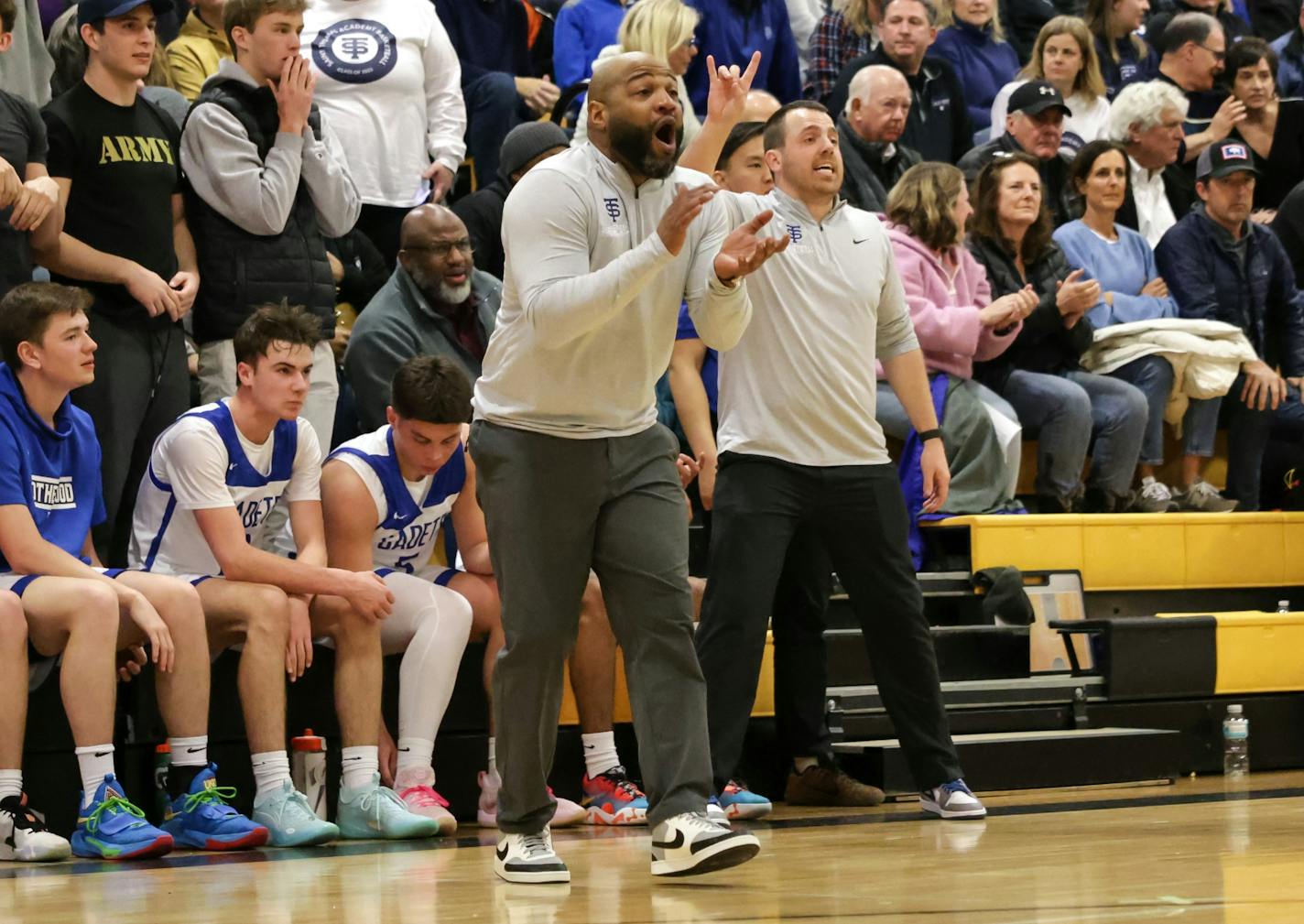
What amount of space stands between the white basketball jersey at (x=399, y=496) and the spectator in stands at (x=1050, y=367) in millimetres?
2930

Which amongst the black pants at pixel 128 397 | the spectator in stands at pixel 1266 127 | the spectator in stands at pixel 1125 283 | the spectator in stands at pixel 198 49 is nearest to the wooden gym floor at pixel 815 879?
the black pants at pixel 128 397

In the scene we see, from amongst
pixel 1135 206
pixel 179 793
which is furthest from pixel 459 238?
pixel 1135 206

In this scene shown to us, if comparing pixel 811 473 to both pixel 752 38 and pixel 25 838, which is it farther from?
pixel 752 38

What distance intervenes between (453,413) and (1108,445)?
136 inches

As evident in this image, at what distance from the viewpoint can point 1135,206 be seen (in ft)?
30.0

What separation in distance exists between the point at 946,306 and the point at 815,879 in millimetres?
3705

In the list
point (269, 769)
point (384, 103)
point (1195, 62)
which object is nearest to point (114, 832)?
point (269, 769)

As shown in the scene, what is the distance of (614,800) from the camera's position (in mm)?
5344

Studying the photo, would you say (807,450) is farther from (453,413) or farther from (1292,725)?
(1292,725)

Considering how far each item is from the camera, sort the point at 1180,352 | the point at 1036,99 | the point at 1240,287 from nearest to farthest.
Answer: the point at 1180,352 → the point at 1240,287 → the point at 1036,99

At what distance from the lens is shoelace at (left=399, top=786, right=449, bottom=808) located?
16.9 feet

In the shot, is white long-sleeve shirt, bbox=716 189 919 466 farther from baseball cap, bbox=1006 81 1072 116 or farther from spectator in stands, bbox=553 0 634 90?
spectator in stands, bbox=553 0 634 90

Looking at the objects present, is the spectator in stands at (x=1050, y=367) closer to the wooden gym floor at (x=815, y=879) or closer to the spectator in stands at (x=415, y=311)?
the spectator in stands at (x=415, y=311)

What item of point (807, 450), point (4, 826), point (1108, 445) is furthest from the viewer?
point (1108, 445)
